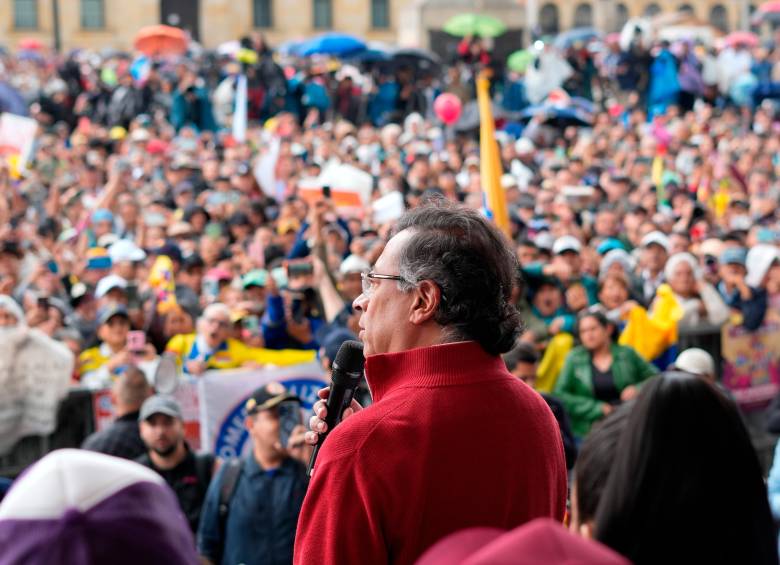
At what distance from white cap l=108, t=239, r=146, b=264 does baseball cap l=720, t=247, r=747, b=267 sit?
4501 mm

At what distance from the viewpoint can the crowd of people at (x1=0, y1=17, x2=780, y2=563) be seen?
Answer: 2508 mm

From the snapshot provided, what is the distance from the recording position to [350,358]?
3.22 metres

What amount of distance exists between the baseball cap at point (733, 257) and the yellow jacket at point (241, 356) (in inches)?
148

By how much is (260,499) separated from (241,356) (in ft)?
7.95

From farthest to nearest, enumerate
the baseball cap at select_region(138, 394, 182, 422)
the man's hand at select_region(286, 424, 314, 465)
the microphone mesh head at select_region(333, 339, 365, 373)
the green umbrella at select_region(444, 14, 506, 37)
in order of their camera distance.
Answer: the green umbrella at select_region(444, 14, 506, 37), the baseball cap at select_region(138, 394, 182, 422), the man's hand at select_region(286, 424, 314, 465), the microphone mesh head at select_region(333, 339, 365, 373)

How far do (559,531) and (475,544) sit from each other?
12cm

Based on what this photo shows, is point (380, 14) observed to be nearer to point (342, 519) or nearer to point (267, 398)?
point (267, 398)

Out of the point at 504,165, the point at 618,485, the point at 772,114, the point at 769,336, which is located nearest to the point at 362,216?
the point at 769,336

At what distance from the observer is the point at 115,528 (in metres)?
1.85

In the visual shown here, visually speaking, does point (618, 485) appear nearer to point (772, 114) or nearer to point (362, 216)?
point (362, 216)

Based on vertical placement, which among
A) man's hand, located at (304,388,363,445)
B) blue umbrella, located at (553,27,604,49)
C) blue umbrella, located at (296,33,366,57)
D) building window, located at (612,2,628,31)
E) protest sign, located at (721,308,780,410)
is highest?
building window, located at (612,2,628,31)

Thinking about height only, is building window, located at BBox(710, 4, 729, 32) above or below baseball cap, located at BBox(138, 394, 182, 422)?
above

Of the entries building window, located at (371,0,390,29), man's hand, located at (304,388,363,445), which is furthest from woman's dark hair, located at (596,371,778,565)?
building window, located at (371,0,390,29)

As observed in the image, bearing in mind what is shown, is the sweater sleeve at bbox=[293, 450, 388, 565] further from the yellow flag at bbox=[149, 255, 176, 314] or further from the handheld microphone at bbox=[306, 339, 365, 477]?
the yellow flag at bbox=[149, 255, 176, 314]
